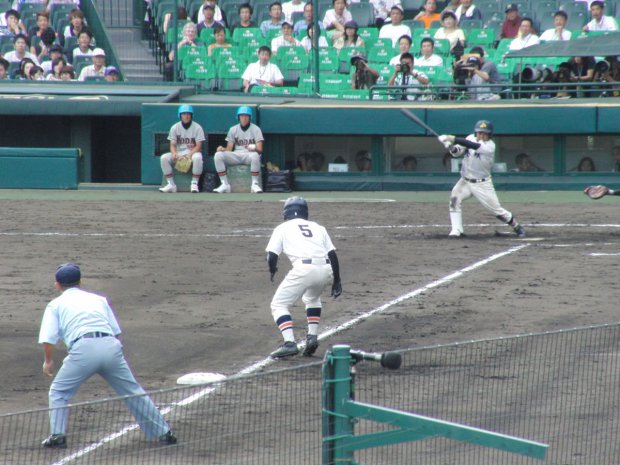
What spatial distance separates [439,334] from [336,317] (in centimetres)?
131

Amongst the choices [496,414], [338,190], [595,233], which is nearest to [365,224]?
[595,233]

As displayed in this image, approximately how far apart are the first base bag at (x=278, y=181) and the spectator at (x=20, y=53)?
6.39 metres

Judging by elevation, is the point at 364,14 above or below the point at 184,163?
above

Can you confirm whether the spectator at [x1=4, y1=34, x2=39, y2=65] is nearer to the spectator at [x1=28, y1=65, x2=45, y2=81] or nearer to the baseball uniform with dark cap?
the spectator at [x1=28, y1=65, x2=45, y2=81]

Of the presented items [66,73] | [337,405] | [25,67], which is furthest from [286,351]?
[25,67]

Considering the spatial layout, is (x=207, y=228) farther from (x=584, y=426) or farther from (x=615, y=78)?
(x=584, y=426)

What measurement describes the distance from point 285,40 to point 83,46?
4658 mm

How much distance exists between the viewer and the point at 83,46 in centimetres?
2552

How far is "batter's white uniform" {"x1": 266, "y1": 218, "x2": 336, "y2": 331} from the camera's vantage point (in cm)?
982

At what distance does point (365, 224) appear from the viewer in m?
18.4

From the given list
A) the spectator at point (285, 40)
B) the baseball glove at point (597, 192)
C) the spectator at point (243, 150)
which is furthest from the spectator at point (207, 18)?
the baseball glove at point (597, 192)

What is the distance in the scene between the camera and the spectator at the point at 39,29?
2531 cm

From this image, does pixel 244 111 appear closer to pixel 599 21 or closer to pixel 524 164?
pixel 524 164

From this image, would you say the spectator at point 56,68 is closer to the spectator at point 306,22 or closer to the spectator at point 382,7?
the spectator at point 306,22
